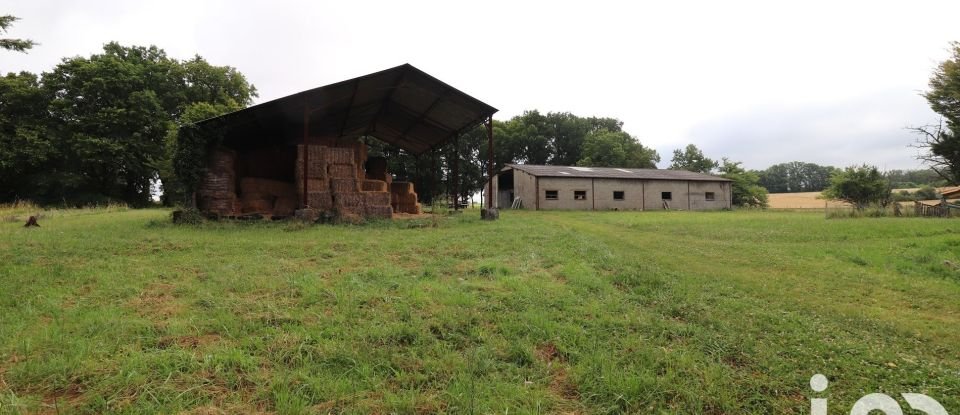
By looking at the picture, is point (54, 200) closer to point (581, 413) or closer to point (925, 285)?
point (581, 413)

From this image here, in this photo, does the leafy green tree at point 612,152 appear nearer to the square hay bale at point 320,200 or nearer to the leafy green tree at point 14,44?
the square hay bale at point 320,200

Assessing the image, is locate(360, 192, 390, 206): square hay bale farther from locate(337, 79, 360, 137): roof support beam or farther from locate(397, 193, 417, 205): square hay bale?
locate(397, 193, 417, 205): square hay bale

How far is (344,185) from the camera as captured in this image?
14828mm

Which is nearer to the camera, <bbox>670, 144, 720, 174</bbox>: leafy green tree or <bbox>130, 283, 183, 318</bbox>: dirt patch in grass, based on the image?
<bbox>130, 283, 183, 318</bbox>: dirt patch in grass

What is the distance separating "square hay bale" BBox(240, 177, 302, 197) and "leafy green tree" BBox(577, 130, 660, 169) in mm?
38090

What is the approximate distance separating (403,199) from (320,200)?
644 cm

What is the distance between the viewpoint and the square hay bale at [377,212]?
15.0 metres

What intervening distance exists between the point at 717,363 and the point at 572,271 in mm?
3186

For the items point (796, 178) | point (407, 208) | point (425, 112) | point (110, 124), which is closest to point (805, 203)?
point (407, 208)

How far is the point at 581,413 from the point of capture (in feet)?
8.95

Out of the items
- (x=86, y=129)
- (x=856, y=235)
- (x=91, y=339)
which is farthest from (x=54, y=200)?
(x=856, y=235)

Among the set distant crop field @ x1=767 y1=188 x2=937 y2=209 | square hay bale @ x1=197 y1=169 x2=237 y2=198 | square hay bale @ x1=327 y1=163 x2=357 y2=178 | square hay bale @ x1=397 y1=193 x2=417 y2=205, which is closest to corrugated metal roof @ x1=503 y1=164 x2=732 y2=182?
distant crop field @ x1=767 y1=188 x2=937 y2=209

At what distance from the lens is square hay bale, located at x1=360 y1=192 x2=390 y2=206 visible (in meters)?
15.1

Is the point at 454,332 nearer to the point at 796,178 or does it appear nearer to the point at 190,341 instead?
the point at 190,341
